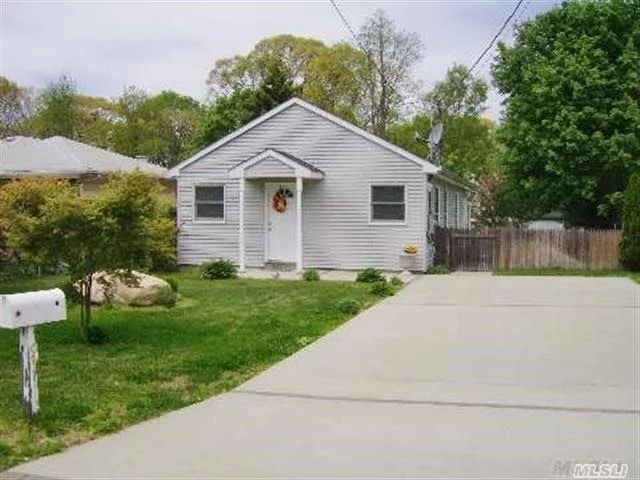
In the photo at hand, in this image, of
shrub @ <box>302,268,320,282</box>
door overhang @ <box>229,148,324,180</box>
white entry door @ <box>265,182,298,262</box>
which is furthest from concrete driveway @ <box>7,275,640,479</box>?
white entry door @ <box>265,182,298,262</box>

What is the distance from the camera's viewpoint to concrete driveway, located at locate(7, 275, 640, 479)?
5.52m

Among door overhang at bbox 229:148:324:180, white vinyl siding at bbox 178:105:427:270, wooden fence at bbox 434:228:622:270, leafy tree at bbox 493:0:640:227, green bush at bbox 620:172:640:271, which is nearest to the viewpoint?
door overhang at bbox 229:148:324:180

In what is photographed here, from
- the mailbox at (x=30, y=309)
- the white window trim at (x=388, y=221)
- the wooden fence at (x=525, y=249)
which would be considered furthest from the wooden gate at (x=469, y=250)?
the mailbox at (x=30, y=309)

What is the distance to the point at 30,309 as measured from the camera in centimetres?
646

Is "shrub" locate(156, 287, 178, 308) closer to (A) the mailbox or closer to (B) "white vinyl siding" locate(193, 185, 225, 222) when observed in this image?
(A) the mailbox

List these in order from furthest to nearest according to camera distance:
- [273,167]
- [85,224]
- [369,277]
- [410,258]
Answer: [410,258] < [273,167] < [369,277] < [85,224]

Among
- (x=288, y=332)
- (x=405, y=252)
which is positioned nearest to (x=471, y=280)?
(x=405, y=252)

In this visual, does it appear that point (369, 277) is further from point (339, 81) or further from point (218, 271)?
point (339, 81)

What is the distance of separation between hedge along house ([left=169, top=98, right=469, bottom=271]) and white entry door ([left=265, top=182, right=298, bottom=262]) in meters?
0.03

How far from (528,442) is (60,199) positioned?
20.8 feet

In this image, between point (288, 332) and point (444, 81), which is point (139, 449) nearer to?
point (288, 332)

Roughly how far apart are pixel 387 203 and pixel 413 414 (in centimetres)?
1524

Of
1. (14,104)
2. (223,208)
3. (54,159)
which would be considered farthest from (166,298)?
(14,104)

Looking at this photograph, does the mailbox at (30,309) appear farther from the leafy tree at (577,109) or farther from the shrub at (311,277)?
the leafy tree at (577,109)
